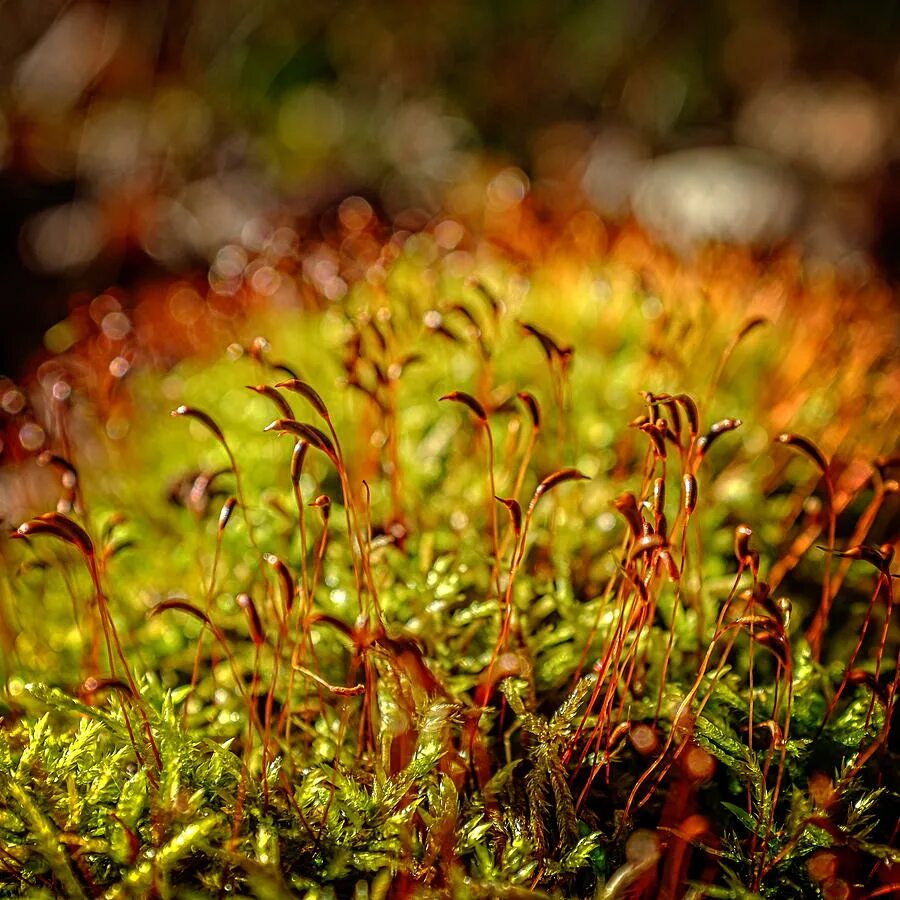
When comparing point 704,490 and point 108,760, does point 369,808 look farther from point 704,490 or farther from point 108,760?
point 704,490

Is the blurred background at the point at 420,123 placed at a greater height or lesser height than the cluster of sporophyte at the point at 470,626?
greater

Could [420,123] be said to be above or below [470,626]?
above

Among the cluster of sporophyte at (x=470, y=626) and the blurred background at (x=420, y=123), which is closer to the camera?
the cluster of sporophyte at (x=470, y=626)

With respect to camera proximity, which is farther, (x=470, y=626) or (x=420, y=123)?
(x=420, y=123)

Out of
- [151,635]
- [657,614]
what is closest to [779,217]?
[657,614]

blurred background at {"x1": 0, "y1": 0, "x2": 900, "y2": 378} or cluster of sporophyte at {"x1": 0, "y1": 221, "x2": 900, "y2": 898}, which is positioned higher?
blurred background at {"x1": 0, "y1": 0, "x2": 900, "y2": 378}
